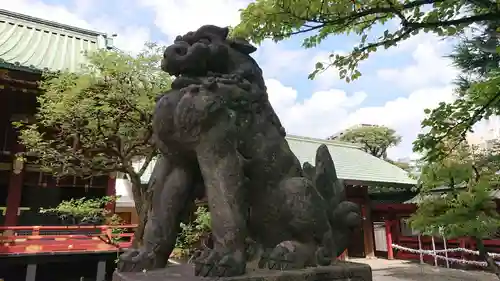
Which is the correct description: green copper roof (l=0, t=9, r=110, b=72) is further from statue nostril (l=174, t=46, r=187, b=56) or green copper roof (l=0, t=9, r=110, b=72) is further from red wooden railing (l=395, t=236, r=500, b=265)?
red wooden railing (l=395, t=236, r=500, b=265)

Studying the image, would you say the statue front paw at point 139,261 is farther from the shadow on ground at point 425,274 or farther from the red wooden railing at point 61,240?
the shadow on ground at point 425,274

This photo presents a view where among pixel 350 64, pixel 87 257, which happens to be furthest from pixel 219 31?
pixel 87 257

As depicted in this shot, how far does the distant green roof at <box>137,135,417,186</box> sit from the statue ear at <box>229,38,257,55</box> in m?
10.2

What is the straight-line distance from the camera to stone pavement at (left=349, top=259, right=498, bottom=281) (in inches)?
402

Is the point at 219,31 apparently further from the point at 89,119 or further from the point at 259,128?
the point at 89,119

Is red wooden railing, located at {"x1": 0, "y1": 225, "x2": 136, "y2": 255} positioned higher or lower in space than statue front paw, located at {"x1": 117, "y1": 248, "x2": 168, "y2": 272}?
lower

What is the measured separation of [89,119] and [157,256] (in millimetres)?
5987

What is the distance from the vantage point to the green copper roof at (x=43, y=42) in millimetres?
10930

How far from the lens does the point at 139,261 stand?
1772 mm

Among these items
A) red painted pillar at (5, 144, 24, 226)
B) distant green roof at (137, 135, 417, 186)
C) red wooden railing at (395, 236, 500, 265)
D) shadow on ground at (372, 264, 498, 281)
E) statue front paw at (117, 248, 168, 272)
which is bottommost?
shadow on ground at (372, 264, 498, 281)

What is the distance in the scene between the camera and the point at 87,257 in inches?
357

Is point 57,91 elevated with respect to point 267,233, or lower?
elevated

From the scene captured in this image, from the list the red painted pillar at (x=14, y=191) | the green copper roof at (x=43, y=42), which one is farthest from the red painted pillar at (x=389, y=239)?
the red painted pillar at (x=14, y=191)

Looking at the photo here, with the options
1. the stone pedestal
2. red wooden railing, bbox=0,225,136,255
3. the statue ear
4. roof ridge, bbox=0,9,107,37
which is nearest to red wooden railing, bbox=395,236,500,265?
red wooden railing, bbox=0,225,136,255
